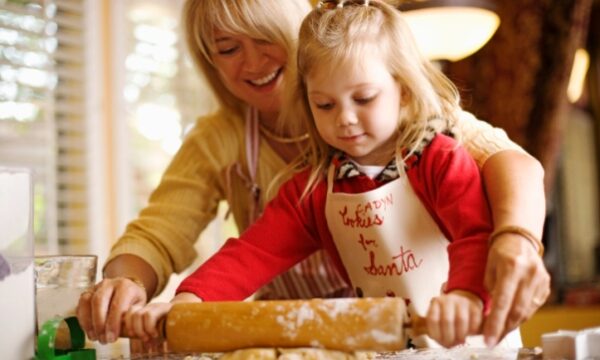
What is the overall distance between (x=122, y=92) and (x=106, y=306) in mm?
2552

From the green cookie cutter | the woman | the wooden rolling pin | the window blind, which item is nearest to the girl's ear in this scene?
the woman

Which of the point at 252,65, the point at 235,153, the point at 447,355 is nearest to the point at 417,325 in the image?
the point at 447,355

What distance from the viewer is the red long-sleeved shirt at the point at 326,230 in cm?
99

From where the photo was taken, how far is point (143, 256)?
1.45m

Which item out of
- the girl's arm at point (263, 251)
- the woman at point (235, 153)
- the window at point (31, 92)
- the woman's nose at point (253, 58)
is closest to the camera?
the girl's arm at point (263, 251)

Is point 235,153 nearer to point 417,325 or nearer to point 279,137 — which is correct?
point 279,137

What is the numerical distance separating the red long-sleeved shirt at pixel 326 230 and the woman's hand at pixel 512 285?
0.04 m

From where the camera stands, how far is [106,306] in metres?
1.04

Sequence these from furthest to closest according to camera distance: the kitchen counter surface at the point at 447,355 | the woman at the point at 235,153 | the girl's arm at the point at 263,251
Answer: the woman at the point at 235,153 < the girl's arm at the point at 263,251 < the kitchen counter surface at the point at 447,355

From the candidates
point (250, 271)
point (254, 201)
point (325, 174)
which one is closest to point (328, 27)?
point (325, 174)

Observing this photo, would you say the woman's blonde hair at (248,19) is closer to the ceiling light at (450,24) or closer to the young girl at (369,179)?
the young girl at (369,179)

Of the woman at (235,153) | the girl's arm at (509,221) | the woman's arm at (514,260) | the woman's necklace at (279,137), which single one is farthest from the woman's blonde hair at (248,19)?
the woman's arm at (514,260)

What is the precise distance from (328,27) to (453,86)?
241mm

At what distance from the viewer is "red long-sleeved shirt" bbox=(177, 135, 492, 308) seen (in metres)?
0.99
